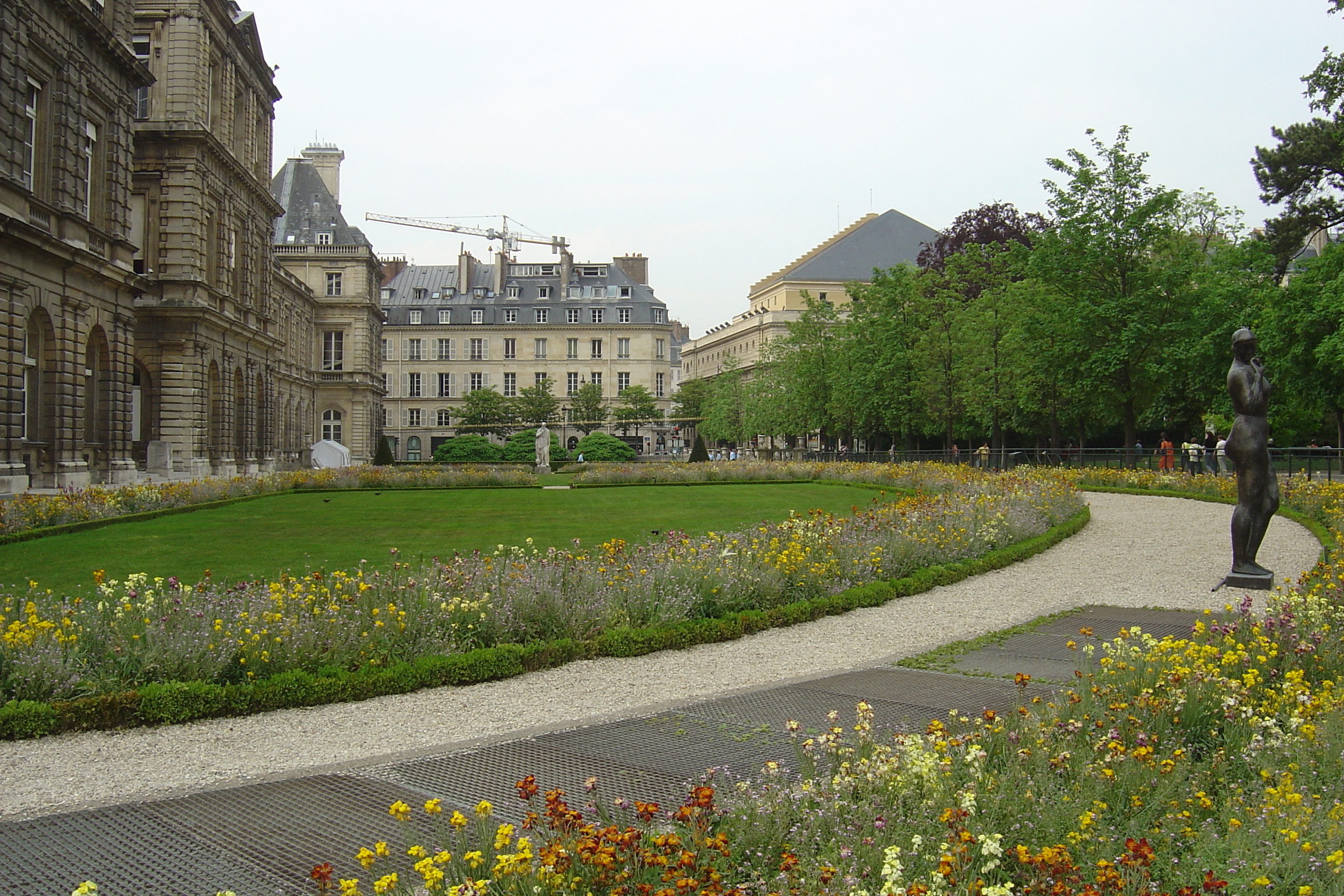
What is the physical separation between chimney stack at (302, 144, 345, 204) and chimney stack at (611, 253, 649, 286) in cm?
3009

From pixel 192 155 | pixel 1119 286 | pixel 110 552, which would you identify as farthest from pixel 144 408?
pixel 1119 286

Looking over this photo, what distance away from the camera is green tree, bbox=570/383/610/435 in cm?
8800

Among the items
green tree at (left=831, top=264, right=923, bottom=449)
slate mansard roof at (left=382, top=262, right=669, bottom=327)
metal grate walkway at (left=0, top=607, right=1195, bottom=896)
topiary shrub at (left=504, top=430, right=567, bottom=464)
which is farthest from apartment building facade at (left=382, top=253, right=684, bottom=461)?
metal grate walkway at (left=0, top=607, right=1195, bottom=896)

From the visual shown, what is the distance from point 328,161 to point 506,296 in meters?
21.7

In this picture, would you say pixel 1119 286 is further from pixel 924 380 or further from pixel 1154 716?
pixel 1154 716

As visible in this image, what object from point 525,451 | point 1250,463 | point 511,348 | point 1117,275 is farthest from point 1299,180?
point 511,348

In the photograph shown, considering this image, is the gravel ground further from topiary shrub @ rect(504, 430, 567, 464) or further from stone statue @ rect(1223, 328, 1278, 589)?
topiary shrub @ rect(504, 430, 567, 464)

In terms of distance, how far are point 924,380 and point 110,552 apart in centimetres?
3581

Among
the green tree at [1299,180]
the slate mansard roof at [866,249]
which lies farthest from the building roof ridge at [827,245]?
the green tree at [1299,180]

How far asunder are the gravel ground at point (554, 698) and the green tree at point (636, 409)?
7562 cm

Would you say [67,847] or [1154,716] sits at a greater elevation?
[1154,716]

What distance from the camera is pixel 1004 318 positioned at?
39.7m

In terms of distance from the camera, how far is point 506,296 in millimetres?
94375

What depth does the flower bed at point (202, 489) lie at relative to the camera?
17.9 metres
